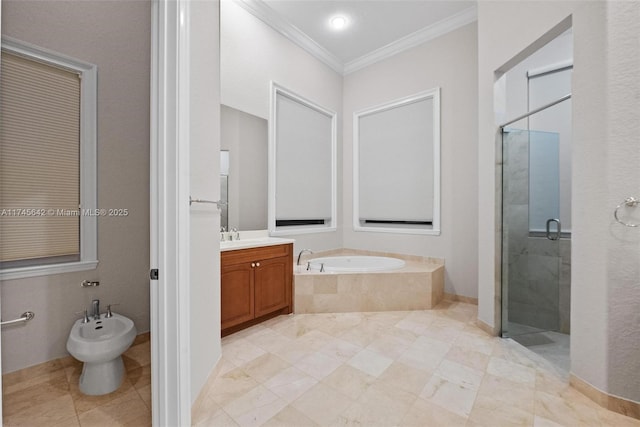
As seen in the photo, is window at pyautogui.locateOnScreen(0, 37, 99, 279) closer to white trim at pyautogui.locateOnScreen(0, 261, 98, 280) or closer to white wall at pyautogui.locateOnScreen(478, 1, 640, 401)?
white trim at pyautogui.locateOnScreen(0, 261, 98, 280)

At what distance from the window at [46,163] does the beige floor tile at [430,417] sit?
7.80ft

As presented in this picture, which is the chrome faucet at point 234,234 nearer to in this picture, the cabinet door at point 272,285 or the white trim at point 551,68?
the cabinet door at point 272,285

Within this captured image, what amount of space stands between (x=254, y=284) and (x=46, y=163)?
1.73 m

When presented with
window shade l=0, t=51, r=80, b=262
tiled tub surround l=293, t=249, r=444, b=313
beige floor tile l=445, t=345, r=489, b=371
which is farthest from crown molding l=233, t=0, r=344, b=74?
beige floor tile l=445, t=345, r=489, b=371

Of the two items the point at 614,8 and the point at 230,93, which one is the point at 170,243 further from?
→ the point at 614,8

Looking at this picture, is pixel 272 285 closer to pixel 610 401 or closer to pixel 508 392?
pixel 508 392

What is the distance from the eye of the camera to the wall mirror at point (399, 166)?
3549 mm

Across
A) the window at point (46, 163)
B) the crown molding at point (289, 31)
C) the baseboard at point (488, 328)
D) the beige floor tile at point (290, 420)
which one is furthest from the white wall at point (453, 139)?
the window at point (46, 163)

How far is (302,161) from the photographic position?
374 cm

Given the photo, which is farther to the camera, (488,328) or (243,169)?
(243,169)

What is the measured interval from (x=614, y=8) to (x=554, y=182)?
4.75 ft

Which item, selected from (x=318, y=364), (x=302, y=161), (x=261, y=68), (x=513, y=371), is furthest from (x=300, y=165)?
(x=513, y=371)

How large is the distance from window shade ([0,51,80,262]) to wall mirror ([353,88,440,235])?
3112 mm

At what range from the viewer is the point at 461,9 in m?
3.17
